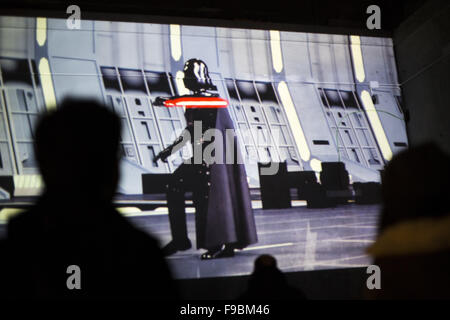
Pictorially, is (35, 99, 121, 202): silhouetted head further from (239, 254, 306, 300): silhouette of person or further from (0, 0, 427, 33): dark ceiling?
(0, 0, 427, 33): dark ceiling

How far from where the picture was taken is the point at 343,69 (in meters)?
3.76

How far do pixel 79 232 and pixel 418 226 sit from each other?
536 millimetres

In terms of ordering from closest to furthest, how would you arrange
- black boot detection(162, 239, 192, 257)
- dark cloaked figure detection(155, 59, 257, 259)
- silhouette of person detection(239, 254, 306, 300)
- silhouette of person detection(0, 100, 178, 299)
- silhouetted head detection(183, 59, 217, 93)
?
silhouette of person detection(0, 100, 178, 299), silhouette of person detection(239, 254, 306, 300), black boot detection(162, 239, 192, 257), dark cloaked figure detection(155, 59, 257, 259), silhouetted head detection(183, 59, 217, 93)

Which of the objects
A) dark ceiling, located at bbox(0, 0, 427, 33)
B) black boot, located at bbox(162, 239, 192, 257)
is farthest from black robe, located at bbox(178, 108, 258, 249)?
dark ceiling, located at bbox(0, 0, 427, 33)

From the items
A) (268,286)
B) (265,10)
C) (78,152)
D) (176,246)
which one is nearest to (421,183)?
(78,152)

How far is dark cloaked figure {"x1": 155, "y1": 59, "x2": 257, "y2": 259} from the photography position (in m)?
3.12

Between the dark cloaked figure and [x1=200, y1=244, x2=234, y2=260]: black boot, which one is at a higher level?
the dark cloaked figure

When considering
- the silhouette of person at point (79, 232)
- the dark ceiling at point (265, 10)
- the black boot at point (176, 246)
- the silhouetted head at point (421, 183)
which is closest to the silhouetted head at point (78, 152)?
the silhouette of person at point (79, 232)

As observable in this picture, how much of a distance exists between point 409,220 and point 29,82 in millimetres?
3123

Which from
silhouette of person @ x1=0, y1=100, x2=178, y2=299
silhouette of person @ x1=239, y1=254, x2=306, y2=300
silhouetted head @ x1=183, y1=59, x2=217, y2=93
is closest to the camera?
silhouette of person @ x1=0, y1=100, x2=178, y2=299

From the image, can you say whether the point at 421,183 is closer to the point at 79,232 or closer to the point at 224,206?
the point at 79,232

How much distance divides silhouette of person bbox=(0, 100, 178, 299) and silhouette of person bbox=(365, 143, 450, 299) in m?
0.38
